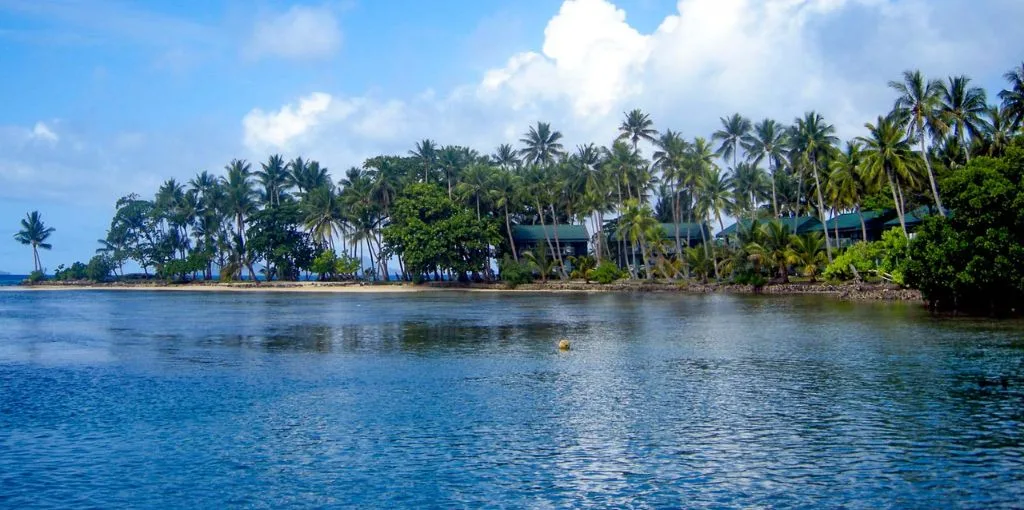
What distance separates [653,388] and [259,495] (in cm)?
1227

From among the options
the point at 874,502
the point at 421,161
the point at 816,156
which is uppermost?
the point at 421,161

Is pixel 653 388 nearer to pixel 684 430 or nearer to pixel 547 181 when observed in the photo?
pixel 684 430

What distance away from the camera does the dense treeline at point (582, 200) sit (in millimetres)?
56719

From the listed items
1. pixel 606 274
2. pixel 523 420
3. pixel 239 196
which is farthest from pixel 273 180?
pixel 523 420

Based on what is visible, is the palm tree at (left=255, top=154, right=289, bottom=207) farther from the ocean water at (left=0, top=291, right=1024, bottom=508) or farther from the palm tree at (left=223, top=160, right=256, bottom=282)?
the ocean water at (left=0, top=291, right=1024, bottom=508)

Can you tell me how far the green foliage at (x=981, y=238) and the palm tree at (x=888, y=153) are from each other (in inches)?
442

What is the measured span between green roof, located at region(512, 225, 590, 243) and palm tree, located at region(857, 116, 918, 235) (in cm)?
4036

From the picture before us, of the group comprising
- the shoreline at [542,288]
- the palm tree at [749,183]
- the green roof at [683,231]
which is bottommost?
the shoreline at [542,288]

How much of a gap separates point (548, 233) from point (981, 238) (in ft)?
192

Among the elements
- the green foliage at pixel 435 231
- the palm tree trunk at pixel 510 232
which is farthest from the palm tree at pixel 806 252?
the green foliage at pixel 435 231

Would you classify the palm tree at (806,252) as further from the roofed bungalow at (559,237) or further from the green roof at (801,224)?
the roofed bungalow at (559,237)

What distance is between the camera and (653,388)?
74.3ft

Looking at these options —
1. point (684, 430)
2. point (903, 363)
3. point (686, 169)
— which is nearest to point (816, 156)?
point (686, 169)

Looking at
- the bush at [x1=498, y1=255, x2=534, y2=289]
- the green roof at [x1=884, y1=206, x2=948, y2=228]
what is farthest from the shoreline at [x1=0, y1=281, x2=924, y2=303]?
the green roof at [x1=884, y1=206, x2=948, y2=228]
